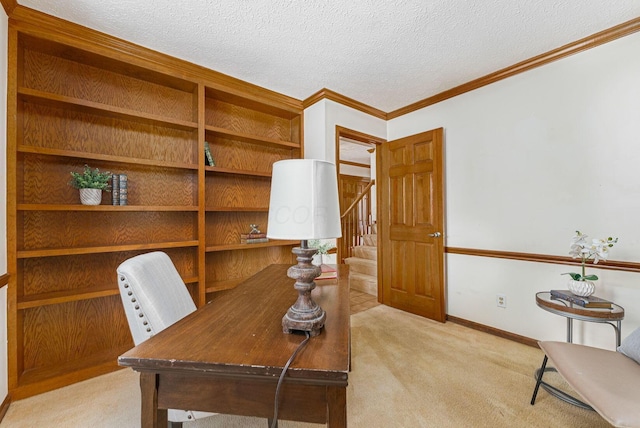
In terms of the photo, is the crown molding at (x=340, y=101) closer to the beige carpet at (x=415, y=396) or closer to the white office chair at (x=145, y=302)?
the white office chair at (x=145, y=302)

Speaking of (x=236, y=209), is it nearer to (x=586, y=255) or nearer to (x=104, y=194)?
(x=104, y=194)

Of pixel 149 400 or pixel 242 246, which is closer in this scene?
pixel 149 400

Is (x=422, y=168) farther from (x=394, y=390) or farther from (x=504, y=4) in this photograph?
(x=394, y=390)

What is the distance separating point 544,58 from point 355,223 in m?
3.47

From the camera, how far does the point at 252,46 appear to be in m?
2.07

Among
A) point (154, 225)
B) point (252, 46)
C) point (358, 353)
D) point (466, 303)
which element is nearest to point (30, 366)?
point (154, 225)

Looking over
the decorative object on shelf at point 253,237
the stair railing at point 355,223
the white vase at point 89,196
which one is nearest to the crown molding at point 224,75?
the white vase at point 89,196

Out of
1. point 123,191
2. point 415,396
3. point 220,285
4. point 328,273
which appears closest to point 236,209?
point 220,285

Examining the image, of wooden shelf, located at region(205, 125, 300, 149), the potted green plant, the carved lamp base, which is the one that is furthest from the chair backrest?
wooden shelf, located at region(205, 125, 300, 149)

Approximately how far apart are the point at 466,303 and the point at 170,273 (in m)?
2.70

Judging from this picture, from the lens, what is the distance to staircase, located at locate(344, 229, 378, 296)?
12.6ft

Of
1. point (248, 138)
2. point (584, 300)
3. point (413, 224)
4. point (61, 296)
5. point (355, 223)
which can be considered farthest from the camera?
point (355, 223)

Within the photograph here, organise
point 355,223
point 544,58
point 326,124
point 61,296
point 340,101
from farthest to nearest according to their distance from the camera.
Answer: point 355,223, point 340,101, point 326,124, point 544,58, point 61,296

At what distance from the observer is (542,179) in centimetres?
224
